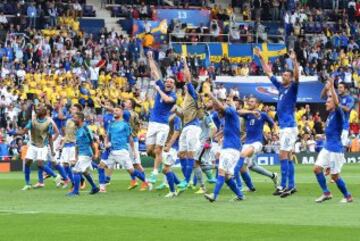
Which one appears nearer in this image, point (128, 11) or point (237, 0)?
point (128, 11)

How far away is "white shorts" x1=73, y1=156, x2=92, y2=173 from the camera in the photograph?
2511 centimetres

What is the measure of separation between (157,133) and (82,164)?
1.96 m

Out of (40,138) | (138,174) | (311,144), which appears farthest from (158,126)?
(311,144)

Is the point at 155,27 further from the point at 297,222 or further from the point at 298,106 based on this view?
the point at 297,222

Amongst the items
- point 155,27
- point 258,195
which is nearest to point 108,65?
point 155,27

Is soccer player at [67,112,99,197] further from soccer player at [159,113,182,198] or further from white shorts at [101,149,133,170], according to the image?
soccer player at [159,113,182,198]

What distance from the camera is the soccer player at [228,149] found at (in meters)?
21.7

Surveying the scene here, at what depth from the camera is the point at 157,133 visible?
84.3ft

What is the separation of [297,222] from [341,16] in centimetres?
4739

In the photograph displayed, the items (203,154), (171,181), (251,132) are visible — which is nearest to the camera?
(171,181)

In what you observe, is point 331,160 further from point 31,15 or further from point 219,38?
point 219,38

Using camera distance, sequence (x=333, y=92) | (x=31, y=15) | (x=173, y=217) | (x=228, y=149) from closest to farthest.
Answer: (x=173, y=217) → (x=333, y=92) → (x=228, y=149) → (x=31, y=15)

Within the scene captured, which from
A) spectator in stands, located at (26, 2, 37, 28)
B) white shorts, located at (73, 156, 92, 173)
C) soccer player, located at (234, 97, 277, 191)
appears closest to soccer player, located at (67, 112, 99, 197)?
white shorts, located at (73, 156, 92, 173)

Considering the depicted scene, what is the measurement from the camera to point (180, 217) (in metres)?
18.9
